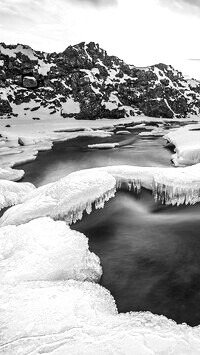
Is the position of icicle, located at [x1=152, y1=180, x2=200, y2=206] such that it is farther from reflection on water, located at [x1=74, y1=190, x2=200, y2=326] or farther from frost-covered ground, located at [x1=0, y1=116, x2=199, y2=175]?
frost-covered ground, located at [x1=0, y1=116, x2=199, y2=175]

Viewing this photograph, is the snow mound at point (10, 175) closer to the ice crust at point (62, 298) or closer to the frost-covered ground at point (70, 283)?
the frost-covered ground at point (70, 283)

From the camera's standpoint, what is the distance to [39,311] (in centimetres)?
507

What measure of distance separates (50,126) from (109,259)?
129 ft

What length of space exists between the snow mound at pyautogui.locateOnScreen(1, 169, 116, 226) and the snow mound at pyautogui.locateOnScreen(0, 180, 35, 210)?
4.90 ft

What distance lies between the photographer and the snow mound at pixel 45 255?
20.8ft

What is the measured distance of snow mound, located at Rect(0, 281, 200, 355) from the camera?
4188 millimetres

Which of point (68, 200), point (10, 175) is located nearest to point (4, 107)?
point (10, 175)

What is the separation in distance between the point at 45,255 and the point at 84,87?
2126 inches

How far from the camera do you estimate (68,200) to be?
962cm

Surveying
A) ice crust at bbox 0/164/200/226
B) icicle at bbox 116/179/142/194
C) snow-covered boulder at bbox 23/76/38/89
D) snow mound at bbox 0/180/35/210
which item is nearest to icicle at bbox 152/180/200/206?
ice crust at bbox 0/164/200/226

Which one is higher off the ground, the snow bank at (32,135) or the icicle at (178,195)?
the snow bank at (32,135)

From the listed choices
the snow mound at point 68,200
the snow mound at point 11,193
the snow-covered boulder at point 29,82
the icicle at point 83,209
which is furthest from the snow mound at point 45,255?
the snow-covered boulder at point 29,82

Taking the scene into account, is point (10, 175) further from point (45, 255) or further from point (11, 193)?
point (45, 255)

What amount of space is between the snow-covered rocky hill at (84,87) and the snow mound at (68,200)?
143 feet
